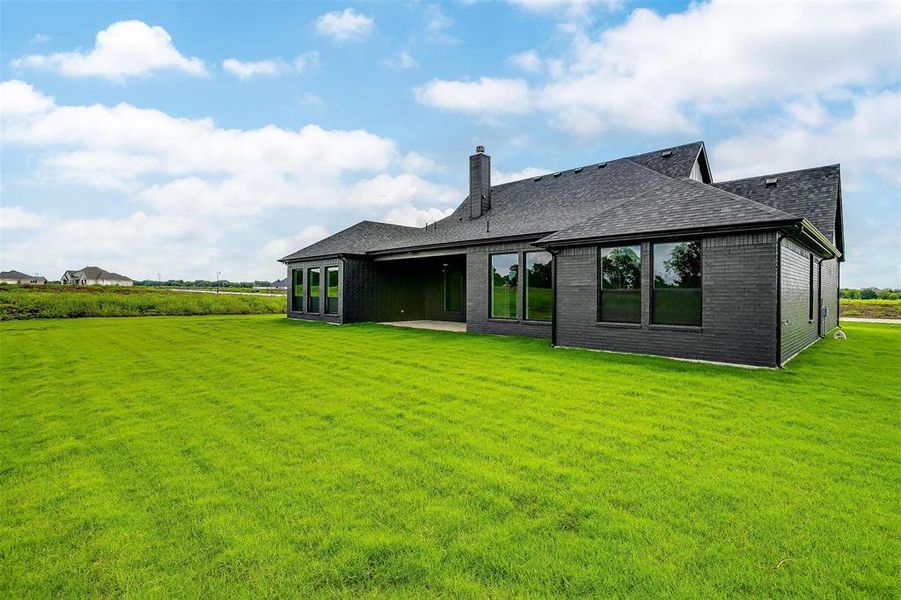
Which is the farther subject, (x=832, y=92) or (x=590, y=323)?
(x=832, y=92)

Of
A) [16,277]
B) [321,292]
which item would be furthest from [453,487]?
[16,277]

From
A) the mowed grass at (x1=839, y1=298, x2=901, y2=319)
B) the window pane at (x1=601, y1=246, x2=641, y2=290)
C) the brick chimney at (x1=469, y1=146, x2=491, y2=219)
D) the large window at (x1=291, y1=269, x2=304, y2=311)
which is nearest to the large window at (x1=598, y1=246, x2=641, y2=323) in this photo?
the window pane at (x1=601, y1=246, x2=641, y2=290)

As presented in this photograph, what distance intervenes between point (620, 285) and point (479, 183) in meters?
9.47

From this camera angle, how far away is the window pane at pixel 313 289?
754 inches

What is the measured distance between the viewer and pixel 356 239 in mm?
19094

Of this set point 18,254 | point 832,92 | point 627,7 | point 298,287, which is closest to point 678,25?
point 627,7

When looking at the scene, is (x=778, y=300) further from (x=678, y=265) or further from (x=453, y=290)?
(x=453, y=290)

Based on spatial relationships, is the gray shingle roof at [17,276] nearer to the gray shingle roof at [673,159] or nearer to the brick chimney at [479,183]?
the brick chimney at [479,183]

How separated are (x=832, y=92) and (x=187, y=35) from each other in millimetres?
20085

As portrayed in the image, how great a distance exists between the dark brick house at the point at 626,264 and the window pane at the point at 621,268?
23mm

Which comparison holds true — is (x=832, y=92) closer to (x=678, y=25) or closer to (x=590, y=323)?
(x=678, y=25)

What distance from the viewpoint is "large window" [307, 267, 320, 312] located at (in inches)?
755

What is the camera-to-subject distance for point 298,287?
20.4 metres

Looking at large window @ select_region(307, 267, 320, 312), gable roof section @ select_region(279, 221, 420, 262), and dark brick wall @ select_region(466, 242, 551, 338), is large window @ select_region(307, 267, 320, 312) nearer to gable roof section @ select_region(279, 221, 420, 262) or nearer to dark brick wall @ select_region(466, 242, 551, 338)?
gable roof section @ select_region(279, 221, 420, 262)
